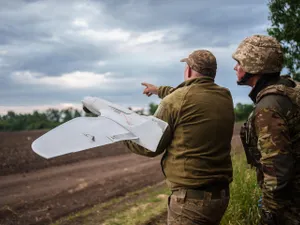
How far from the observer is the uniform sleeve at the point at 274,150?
8.69ft

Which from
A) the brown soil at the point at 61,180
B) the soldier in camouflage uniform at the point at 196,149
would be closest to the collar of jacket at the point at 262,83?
the soldier in camouflage uniform at the point at 196,149

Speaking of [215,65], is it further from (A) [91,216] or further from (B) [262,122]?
(A) [91,216]

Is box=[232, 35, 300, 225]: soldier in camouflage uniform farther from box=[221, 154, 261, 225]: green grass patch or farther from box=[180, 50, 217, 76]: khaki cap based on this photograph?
box=[221, 154, 261, 225]: green grass patch

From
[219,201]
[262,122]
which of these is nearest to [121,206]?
[219,201]

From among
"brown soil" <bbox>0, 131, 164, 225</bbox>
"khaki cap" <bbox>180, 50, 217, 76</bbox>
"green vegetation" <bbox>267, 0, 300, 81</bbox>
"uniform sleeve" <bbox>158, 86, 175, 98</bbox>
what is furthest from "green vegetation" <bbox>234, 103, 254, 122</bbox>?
"khaki cap" <bbox>180, 50, 217, 76</bbox>

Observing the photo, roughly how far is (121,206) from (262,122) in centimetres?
597

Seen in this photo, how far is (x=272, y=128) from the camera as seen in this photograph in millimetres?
2682

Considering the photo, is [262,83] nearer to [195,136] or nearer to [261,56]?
[261,56]

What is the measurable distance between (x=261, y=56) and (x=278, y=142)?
2.24 feet

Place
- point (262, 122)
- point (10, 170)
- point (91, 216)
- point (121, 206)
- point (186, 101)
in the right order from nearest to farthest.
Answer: point (262, 122) < point (186, 101) < point (91, 216) < point (121, 206) < point (10, 170)

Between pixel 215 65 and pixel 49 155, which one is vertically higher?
pixel 215 65

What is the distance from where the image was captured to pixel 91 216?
7.60 m

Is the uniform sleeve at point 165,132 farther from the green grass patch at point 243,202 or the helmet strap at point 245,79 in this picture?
the green grass patch at point 243,202

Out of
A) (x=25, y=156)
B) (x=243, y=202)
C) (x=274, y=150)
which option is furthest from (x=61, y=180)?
(x=274, y=150)
